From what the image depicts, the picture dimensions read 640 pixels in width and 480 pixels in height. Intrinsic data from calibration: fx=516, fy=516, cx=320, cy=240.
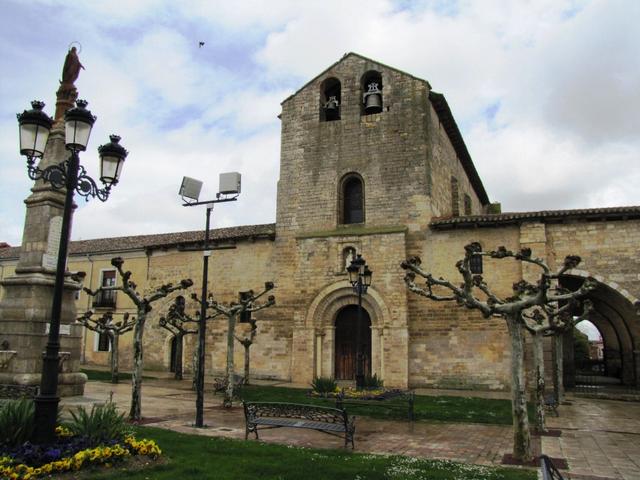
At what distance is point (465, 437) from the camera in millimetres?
10672

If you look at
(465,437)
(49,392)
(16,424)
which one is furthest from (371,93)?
(16,424)

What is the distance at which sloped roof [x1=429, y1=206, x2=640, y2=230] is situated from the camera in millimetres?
19828

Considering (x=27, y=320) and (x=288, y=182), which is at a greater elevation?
(x=288, y=182)

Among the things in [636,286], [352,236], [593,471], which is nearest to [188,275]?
[352,236]

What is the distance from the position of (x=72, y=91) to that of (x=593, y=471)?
1445 cm

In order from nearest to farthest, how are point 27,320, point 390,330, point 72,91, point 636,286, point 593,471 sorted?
point 593,471 → point 27,320 → point 72,91 → point 636,286 → point 390,330

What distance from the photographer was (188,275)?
2738 centimetres

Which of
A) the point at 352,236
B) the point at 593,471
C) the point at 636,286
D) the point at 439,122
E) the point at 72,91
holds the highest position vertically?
the point at 439,122

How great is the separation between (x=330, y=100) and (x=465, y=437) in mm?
18276

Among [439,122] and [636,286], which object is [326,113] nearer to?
[439,122]

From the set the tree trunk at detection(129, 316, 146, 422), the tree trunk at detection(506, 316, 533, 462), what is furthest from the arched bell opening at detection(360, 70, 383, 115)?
the tree trunk at detection(506, 316, 533, 462)

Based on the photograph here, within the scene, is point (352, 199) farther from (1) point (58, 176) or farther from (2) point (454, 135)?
(1) point (58, 176)

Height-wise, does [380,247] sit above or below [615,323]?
above

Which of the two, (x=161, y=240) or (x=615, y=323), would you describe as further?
(x=161, y=240)
